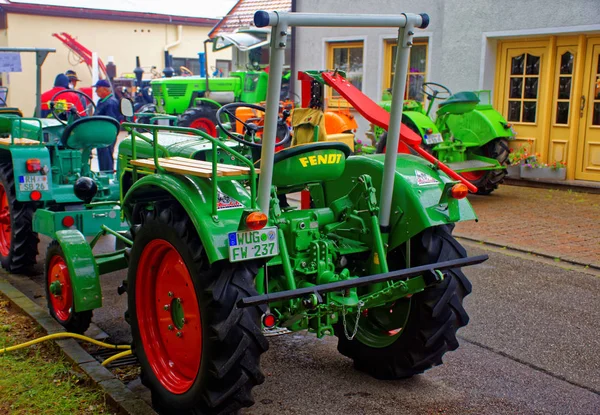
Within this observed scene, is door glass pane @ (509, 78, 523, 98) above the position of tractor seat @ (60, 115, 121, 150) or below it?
above

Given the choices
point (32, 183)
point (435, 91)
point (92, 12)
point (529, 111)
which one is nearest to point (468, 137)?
point (435, 91)

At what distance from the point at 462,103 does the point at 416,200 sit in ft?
20.6

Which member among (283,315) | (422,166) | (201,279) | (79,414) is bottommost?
(79,414)

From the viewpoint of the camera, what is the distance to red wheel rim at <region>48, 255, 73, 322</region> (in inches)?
182

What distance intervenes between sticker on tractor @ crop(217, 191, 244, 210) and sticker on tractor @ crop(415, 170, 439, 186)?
1107 millimetres

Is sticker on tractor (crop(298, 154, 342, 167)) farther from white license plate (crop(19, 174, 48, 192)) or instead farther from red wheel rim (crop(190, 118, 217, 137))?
red wheel rim (crop(190, 118, 217, 137))

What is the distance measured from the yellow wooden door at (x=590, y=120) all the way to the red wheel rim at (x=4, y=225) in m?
8.56

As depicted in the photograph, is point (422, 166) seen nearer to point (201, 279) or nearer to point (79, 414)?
point (201, 279)

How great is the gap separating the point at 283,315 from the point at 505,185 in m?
8.68

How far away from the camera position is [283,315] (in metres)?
3.43

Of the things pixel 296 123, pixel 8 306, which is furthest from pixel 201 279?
pixel 8 306

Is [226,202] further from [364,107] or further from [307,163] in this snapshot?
[364,107]

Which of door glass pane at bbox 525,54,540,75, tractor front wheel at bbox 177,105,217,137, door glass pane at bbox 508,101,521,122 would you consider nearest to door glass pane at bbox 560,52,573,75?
door glass pane at bbox 525,54,540,75

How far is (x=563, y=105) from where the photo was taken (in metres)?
11.0
